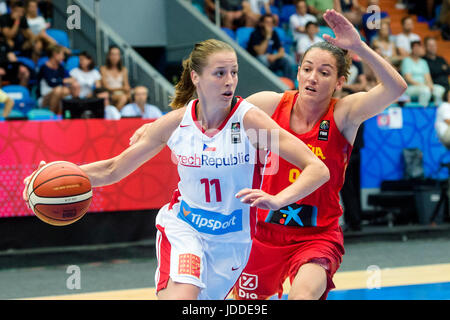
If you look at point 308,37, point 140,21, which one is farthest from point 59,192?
point 140,21

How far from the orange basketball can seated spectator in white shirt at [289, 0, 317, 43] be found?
321 inches

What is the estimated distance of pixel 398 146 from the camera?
9828mm

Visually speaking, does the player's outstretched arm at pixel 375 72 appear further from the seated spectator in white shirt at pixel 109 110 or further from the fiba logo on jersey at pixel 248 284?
the seated spectator in white shirt at pixel 109 110

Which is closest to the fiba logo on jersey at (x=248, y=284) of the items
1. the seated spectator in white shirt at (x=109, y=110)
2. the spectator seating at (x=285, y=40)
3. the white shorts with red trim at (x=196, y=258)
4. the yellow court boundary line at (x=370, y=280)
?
the white shorts with red trim at (x=196, y=258)

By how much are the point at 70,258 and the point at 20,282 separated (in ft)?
3.60

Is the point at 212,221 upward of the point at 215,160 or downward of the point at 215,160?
downward

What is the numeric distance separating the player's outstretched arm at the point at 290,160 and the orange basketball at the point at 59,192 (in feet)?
3.02

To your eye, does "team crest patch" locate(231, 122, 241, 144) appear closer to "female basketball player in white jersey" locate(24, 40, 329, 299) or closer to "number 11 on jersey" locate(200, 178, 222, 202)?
"female basketball player in white jersey" locate(24, 40, 329, 299)

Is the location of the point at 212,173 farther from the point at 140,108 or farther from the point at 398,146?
the point at 398,146

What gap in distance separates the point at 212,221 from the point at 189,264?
0.25 meters
